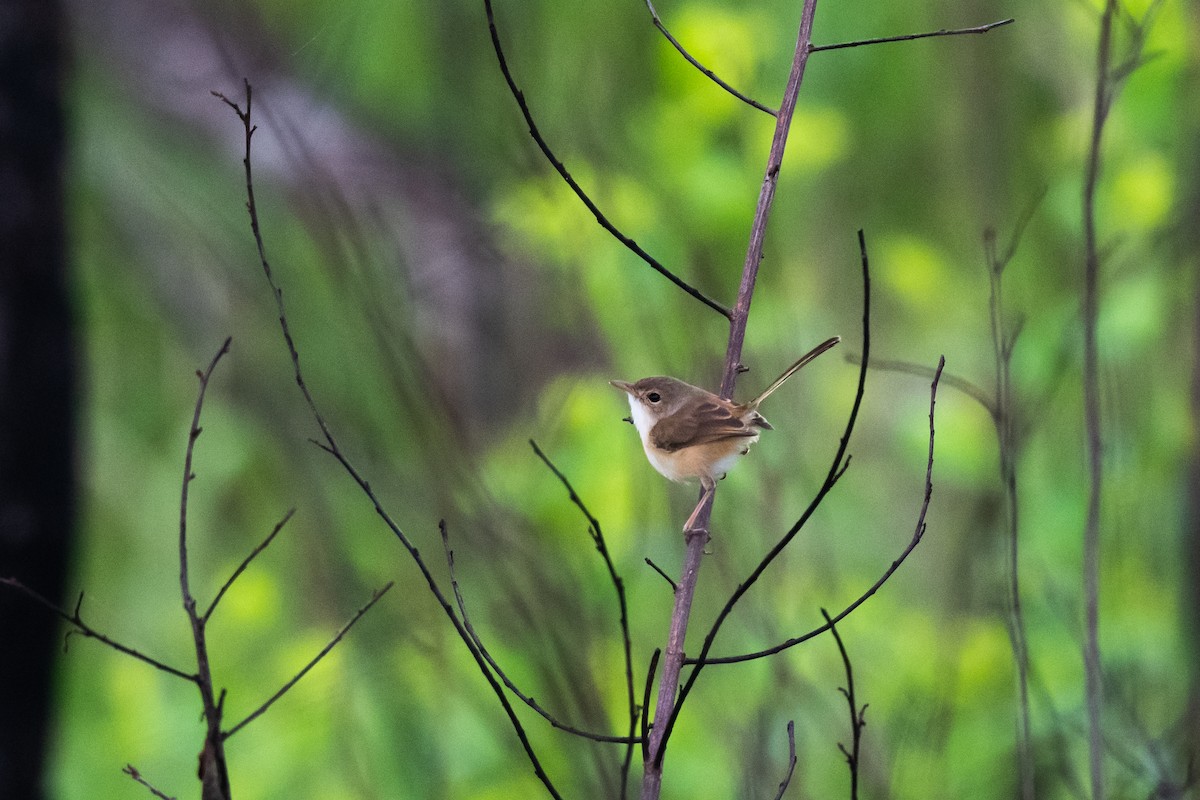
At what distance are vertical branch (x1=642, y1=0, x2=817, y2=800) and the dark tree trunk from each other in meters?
1.70

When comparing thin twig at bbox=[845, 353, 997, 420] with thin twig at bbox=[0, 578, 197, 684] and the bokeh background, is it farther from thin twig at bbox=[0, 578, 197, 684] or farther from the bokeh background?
thin twig at bbox=[0, 578, 197, 684]

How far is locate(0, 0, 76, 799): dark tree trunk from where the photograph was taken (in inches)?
86.0

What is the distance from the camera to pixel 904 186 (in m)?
5.00

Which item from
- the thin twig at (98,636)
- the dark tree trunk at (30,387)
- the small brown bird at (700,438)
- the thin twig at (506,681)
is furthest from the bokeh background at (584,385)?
the thin twig at (98,636)

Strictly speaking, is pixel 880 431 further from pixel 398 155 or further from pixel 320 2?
pixel 320 2

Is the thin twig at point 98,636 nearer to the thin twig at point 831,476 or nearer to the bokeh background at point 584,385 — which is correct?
the thin twig at point 831,476

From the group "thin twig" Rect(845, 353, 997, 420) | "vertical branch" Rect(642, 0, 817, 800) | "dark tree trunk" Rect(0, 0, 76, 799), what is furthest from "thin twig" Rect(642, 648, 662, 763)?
"dark tree trunk" Rect(0, 0, 76, 799)

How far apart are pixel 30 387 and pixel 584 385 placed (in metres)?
Result: 1.20

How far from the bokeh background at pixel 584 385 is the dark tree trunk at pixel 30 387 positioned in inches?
5.9

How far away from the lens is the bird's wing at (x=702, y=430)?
140 cm

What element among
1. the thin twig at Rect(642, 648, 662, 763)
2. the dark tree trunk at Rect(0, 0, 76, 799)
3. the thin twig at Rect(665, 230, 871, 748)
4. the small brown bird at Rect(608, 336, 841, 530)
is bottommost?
the thin twig at Rect(642, 648, 662, 763)

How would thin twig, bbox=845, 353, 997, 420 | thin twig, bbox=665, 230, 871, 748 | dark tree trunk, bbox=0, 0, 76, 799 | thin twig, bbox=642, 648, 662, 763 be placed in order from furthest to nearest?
dark tree trunk, bbox=0, 0, 76, 799 → thin twig, bbox=845, 353, 997, 420 → thin twig, bbox=642, 648, 662, 763 → thin twig, bbox=665, 230, 871, 748

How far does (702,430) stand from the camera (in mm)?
1411

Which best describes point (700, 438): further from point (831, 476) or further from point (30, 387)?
point (30, 387)
